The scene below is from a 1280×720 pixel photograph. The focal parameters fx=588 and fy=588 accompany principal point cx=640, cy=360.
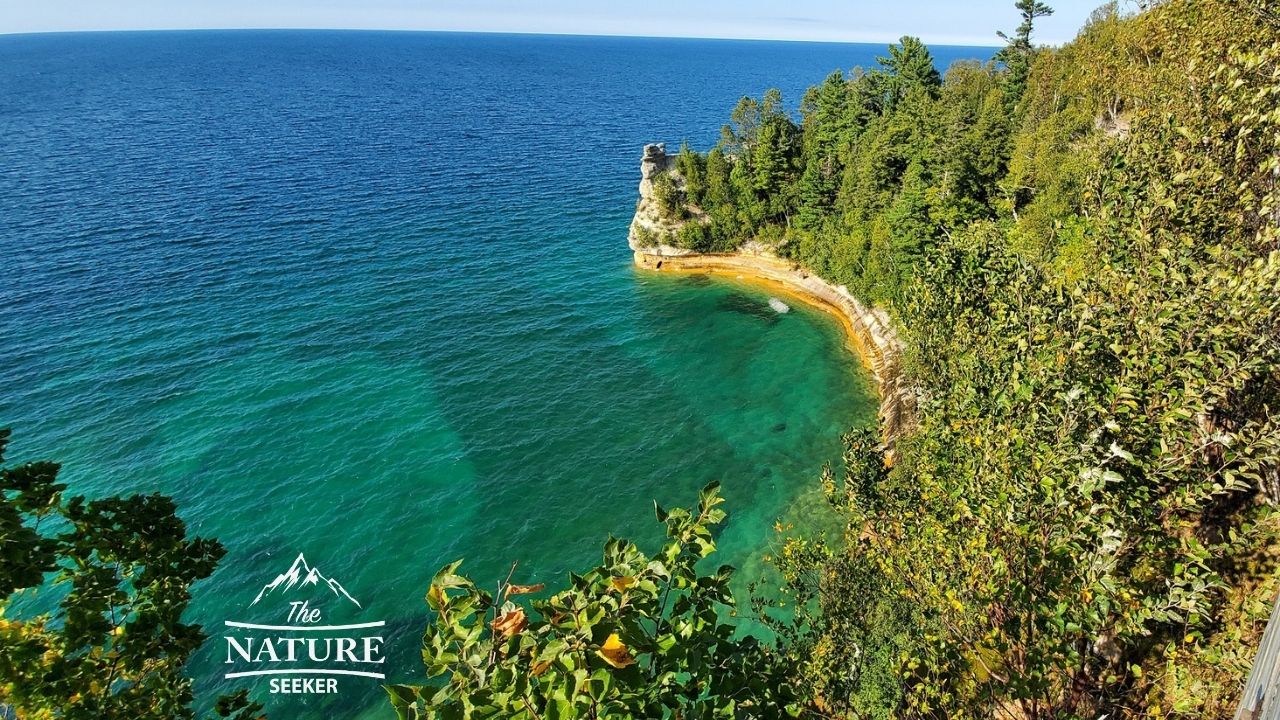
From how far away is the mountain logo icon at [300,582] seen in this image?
108 ft

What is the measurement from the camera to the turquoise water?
121 feet

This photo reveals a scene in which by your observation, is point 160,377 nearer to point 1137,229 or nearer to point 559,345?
point 559,345

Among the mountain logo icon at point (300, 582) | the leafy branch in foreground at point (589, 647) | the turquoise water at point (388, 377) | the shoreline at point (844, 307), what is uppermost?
the leafy branch in foreground at point (589, 647)

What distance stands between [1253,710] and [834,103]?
76.6 metres

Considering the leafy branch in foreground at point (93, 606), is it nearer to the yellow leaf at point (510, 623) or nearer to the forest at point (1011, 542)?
the forest at point (1011, 542)

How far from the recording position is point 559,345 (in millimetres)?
57312

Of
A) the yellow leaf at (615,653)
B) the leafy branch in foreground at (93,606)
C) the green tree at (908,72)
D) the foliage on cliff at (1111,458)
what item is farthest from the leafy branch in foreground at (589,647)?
the green tree at (908,72)

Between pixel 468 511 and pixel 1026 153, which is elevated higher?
pixel 1026 153

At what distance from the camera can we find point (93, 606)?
7.24 meters

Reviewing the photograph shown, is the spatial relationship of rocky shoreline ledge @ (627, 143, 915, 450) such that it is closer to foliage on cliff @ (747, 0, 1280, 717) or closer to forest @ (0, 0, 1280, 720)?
forest @ (0, 0, 1280, 720)

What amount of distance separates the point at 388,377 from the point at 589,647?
51.2 metres

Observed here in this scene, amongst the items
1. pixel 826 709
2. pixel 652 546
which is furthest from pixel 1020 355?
pixel 652 546
